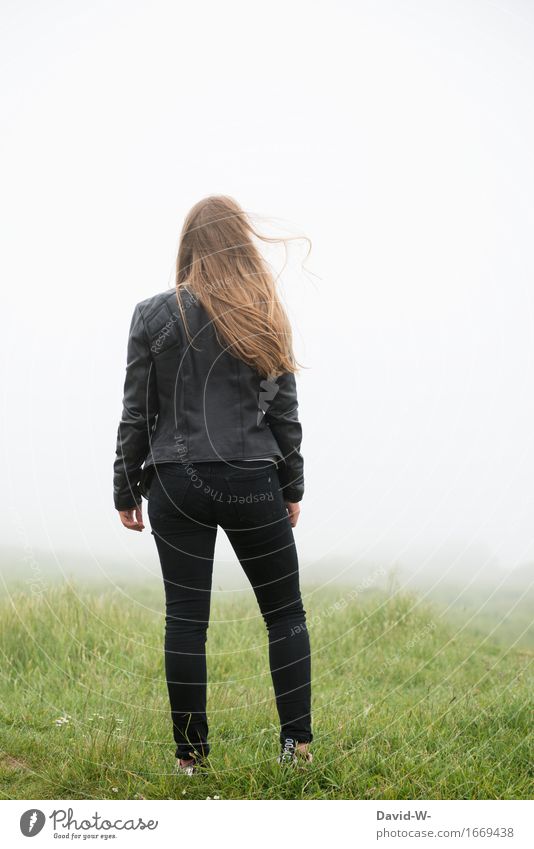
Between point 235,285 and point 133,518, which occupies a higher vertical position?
point 235,285

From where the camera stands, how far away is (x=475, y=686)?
5551 mm

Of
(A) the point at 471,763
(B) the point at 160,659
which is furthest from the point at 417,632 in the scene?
(A) the point at 471,763

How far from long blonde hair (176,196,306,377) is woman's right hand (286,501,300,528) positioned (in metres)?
0.62

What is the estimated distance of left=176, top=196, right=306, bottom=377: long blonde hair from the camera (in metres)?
3.48

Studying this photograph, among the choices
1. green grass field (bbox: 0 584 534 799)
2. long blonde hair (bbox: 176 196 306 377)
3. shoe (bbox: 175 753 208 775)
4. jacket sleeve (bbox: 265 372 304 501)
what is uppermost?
long blonde hair (bbox: 176 196 306 377)

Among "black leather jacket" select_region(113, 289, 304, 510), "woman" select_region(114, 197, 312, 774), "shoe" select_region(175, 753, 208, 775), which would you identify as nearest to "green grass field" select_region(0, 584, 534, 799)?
"shoe" select_region(175, 753, 208, 775)

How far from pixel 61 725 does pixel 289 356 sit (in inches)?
91.3

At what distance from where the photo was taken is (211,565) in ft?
11.7

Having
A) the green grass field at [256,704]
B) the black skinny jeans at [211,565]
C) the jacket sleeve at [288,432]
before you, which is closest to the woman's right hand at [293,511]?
the jacket sleeve at [288,432]

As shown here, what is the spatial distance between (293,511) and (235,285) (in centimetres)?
103

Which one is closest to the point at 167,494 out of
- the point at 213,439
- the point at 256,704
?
the point at 213,439

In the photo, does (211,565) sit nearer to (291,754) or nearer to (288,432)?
(288,432)

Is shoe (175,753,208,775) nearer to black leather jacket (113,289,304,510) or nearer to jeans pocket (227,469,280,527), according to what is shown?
jeans pocket (227,469,280,527)

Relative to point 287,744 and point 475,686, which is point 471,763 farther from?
point 475,686
